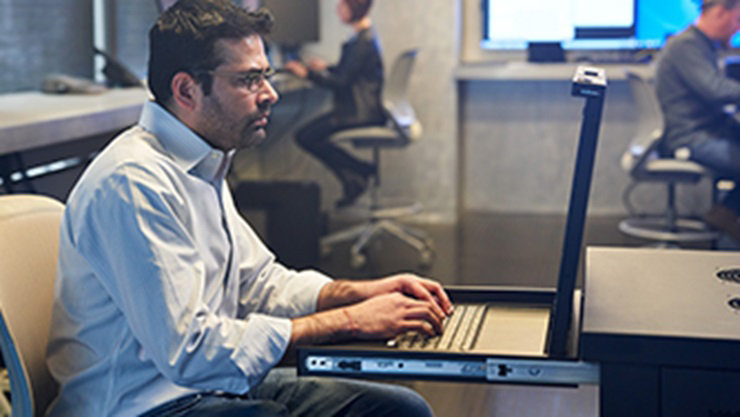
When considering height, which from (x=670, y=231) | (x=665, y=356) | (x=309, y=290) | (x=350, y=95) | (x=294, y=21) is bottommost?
(x=670, y=231)

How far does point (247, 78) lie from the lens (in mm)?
1591

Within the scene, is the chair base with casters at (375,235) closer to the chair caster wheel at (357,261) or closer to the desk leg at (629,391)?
the chair caster wheel at (357,261)

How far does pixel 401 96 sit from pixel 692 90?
146 cm

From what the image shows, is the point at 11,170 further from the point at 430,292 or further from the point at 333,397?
the point at 430,292

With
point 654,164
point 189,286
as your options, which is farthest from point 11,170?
point 654,164

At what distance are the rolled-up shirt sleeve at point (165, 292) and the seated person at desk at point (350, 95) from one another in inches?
142

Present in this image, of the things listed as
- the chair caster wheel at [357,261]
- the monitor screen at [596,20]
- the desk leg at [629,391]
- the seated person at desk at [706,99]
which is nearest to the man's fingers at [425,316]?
the desk leg at [629,391]

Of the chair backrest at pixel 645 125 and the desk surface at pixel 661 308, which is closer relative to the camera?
the desk surface at pixel 661 308

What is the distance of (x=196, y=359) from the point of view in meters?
1.35

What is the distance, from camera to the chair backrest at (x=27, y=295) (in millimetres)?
1408

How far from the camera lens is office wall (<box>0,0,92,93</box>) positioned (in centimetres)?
402

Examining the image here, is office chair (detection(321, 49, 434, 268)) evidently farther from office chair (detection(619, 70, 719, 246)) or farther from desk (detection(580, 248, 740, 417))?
desk (detection(580, 248, 740, 417))

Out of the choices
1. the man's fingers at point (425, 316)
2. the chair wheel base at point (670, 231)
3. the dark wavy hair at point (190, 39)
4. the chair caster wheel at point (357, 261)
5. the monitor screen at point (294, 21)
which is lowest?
the chair caster wheel at point (357, 261)

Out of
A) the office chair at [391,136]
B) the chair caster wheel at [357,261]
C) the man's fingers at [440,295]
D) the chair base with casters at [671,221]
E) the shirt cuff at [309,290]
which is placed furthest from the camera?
the office chair at [391,136]
